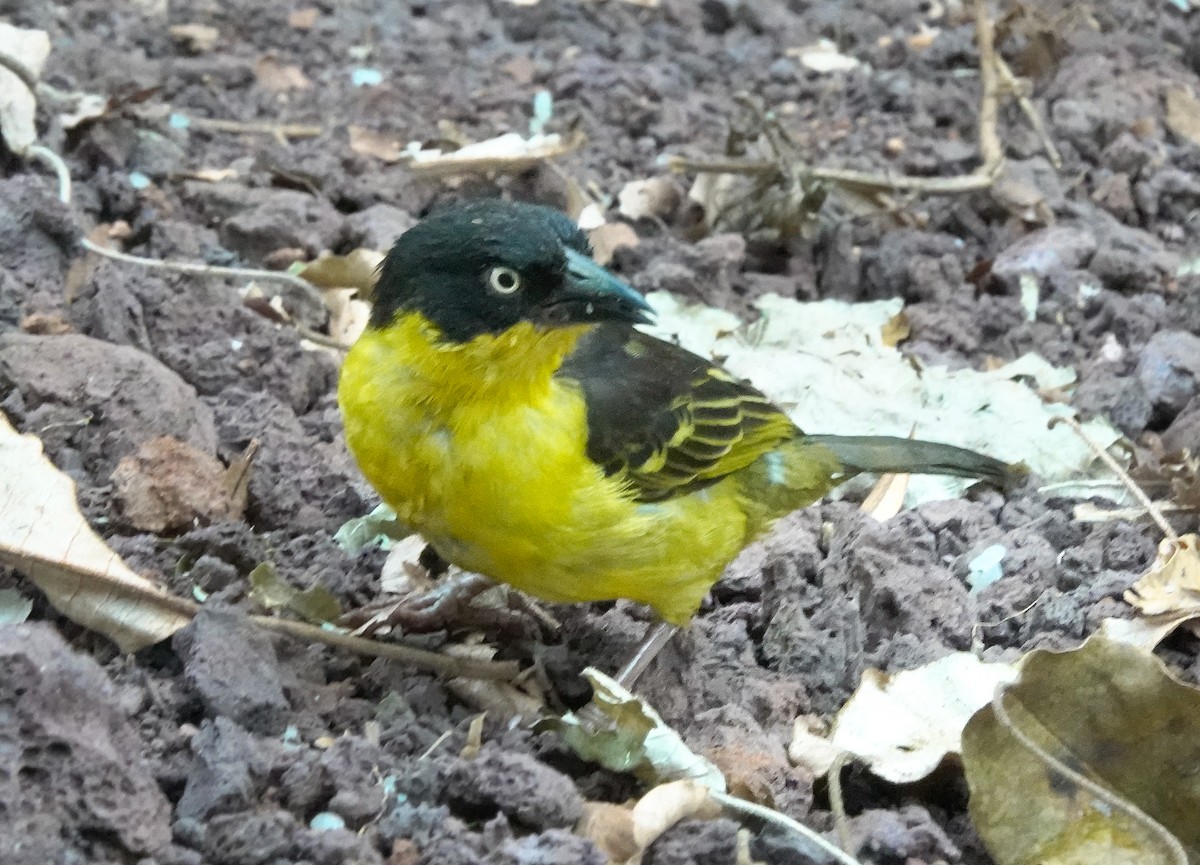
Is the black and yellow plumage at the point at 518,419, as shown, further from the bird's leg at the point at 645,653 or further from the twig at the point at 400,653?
the twig at the point at 400,653

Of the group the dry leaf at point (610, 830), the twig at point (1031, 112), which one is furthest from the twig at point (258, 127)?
the dry leaf at point (610, 830)

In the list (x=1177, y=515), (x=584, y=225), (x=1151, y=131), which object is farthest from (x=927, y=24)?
(x=1177, y=515)

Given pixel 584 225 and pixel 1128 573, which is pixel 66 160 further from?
pixel 1128 573

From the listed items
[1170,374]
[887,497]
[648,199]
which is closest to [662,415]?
[887,497]

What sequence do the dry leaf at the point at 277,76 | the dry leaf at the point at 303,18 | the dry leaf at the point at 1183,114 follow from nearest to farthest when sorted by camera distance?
the dry leaf at the point at 277,76 → the dry leaf at the point at 1183,114 → the dry leaf at the point at 303,18

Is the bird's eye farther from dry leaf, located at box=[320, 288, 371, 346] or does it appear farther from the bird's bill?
dry leaf, located at box=[320, 288, 371, 346]
